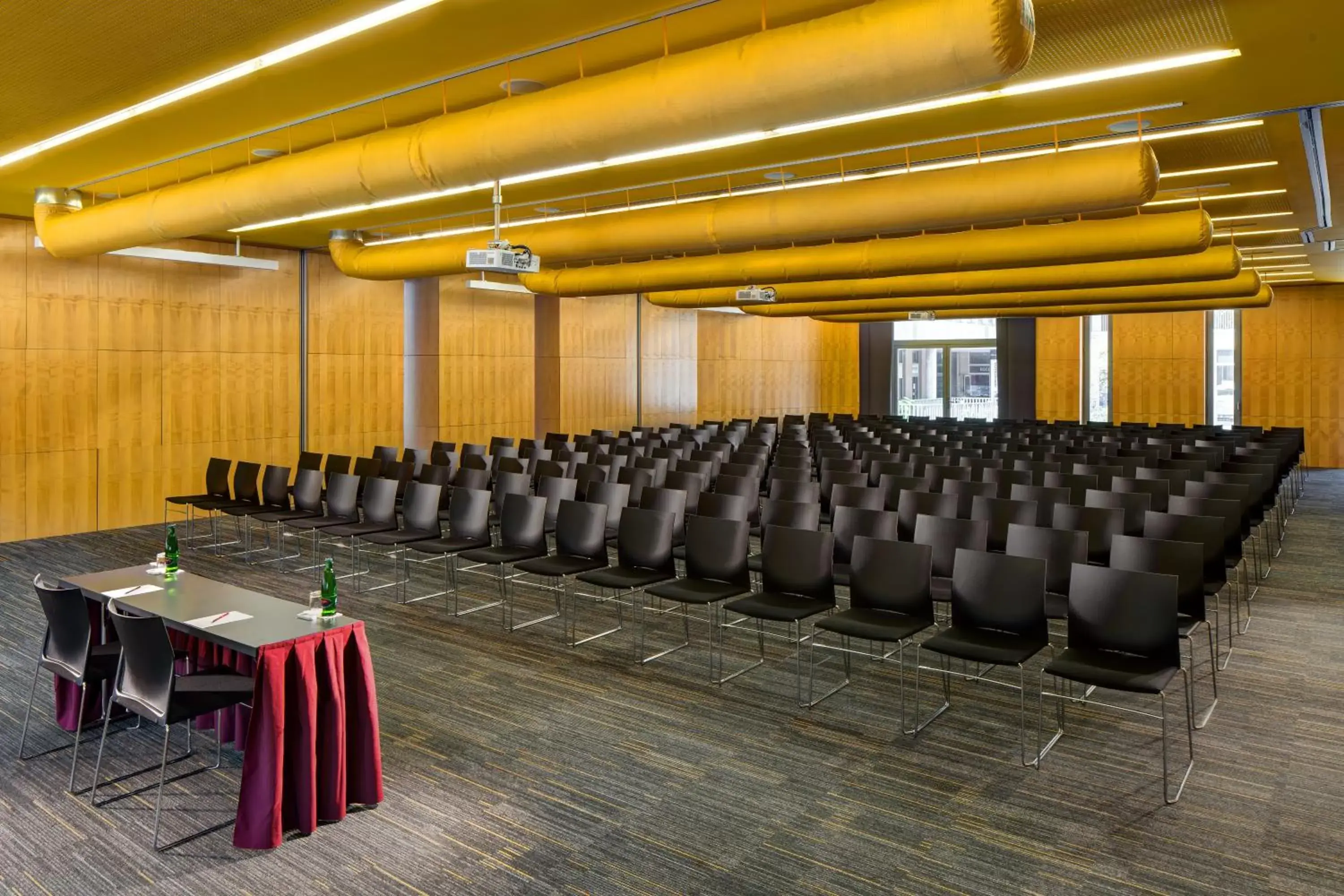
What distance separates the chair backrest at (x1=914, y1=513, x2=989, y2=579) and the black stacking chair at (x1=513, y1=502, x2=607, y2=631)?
8.39ft

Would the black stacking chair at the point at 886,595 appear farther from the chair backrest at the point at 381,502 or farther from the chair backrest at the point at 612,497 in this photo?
the chair backrest at the point at 381,502

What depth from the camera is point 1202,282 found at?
1584cm

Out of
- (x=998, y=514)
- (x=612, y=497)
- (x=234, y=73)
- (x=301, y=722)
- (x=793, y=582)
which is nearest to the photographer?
(x=301, y=722)

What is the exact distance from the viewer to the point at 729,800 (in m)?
4.82

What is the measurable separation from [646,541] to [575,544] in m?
0.76

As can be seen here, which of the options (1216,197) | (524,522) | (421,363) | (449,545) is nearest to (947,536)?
(524,522)

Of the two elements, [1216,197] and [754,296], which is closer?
[1216,197]

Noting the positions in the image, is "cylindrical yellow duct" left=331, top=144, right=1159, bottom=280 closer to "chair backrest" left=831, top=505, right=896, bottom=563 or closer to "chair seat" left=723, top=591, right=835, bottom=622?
"chair backrest" left=831, top=505, right=896, bottom=563

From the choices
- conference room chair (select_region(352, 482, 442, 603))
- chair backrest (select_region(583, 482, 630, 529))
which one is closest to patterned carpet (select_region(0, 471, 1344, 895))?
conference room chair (select_region(352, 482, 442, 603))

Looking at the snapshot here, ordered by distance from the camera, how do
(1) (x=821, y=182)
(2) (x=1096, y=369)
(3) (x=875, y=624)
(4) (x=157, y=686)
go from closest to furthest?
(4) (x=157, y=686), (3) (x=875, y=624), (1) (x=821, y=182), (2) (x=1096, y=369)

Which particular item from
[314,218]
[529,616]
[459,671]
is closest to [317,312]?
[314,218]

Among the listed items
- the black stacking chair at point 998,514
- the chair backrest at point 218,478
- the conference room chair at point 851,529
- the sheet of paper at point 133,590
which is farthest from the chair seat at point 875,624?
the chair backrest at point 218,478

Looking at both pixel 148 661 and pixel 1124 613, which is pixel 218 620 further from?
pixel 1124 613

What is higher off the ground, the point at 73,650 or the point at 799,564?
the point at 799,564
